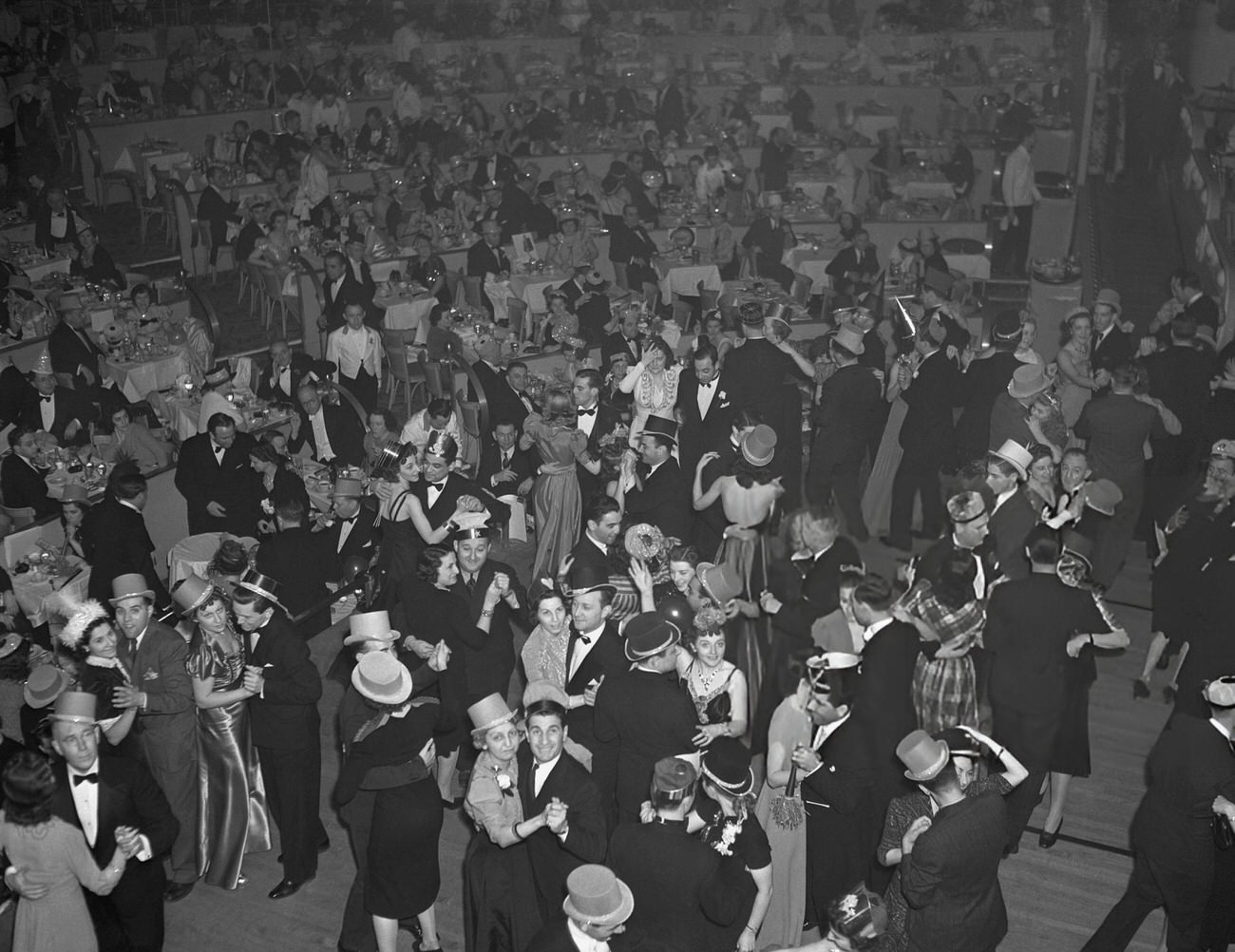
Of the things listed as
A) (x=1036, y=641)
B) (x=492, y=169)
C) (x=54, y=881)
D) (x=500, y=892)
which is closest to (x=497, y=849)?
(x=500, y=892)

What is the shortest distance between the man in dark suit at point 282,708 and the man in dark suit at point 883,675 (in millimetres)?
→ 1951

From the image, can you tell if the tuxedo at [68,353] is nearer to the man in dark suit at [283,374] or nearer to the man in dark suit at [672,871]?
the man in dark suit at [283,374]

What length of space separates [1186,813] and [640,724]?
1.73m

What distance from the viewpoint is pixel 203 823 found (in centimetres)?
504

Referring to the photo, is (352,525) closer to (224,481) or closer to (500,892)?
(224,481)

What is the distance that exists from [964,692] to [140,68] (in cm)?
1330

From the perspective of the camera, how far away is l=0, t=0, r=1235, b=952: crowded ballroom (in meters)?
4.05

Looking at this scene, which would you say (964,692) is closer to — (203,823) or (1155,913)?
(1155,913)

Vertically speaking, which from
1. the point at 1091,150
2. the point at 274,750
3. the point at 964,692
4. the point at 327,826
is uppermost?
the point at 1091,150

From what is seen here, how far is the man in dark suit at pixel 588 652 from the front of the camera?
15.4 feet

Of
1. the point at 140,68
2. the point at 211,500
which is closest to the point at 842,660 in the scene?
the point at 211,500

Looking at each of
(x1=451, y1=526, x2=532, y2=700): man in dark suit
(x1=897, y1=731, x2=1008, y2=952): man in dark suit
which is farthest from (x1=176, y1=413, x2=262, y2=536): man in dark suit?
(x1=897, y1=731, x2=1008, y2=952): man in dark suit

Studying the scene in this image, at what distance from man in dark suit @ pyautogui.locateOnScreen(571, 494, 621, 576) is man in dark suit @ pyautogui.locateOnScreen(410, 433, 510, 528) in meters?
0.83

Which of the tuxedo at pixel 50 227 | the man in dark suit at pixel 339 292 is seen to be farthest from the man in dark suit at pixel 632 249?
the tuxedo at pixel 50 227
